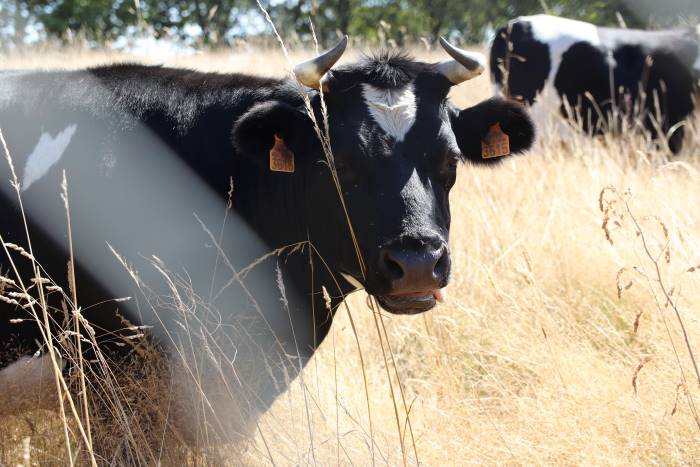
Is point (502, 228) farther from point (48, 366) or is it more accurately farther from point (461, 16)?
point (461, 16)

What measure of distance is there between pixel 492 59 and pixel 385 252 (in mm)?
9054

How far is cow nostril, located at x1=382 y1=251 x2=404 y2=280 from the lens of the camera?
2996 millimetres

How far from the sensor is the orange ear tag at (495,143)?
397 centimetres

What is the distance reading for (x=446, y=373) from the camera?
Answer: 411 cm

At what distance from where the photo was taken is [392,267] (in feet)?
10.0

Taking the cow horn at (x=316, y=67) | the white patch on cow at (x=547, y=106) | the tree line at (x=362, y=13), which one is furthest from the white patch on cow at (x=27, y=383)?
the tree line at (x=362, y=13)

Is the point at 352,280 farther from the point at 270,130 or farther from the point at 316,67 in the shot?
the point at 316,67

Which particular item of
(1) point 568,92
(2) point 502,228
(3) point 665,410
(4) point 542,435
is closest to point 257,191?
(4) point 542,435

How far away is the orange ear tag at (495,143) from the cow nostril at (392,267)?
1212mm

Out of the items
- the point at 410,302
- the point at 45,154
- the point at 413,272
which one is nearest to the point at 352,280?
the point at 410,302

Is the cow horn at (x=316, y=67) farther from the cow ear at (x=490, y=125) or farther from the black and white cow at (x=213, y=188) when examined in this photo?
the cow ear at (x=490, y=125)

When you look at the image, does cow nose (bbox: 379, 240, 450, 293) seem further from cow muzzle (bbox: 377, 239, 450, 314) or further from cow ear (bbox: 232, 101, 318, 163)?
cow ear (bbox: 232, 101, 318, 163)

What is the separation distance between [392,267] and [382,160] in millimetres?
484

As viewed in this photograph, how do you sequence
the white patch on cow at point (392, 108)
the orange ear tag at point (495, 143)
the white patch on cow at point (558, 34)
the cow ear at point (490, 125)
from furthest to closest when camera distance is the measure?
the white patch on cow at point (558, 34) → the orange ear tag at point (495, 143) → the cow ear at point (490, 125) → the white patch on cow at point (392, 108)
